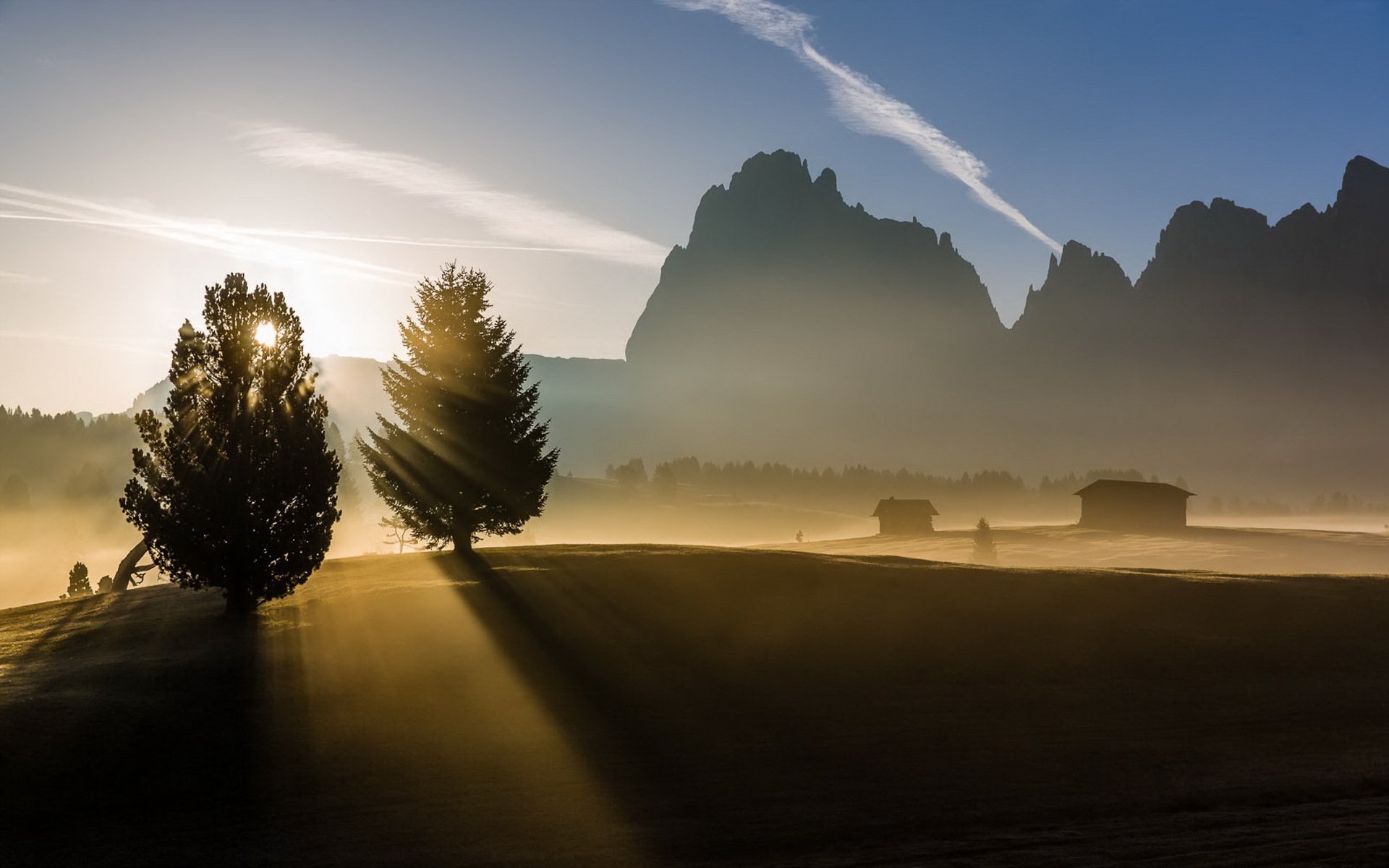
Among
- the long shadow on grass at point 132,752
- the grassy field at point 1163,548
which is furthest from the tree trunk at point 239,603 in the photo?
the grassy field at point 1163,548

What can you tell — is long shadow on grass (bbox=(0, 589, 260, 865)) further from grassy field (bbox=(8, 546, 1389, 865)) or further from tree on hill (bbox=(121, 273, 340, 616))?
tree on hill (bbox=(121, 273, 340, 616))

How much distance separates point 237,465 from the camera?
107 feet

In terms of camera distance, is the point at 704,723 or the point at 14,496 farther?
the point at 14,496

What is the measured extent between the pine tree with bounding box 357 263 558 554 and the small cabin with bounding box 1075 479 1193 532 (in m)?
87.9

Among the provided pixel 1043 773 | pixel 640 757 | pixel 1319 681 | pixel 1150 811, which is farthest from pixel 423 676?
pixel 1319 681

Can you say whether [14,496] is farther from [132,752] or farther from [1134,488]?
[1134,488]

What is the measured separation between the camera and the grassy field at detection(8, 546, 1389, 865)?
17203 millimetres

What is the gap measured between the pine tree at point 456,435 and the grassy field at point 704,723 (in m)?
4.51

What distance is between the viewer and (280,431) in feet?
111

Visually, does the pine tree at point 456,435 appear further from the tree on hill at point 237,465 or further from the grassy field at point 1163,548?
the grassy field at point 1163,548

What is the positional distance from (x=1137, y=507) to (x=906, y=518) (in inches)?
1073

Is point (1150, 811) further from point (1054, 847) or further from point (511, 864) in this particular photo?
point (511, 864)

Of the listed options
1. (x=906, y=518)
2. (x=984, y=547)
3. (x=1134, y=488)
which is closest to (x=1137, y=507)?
(x=1134, y=488)

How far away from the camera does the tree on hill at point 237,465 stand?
32531 mm
